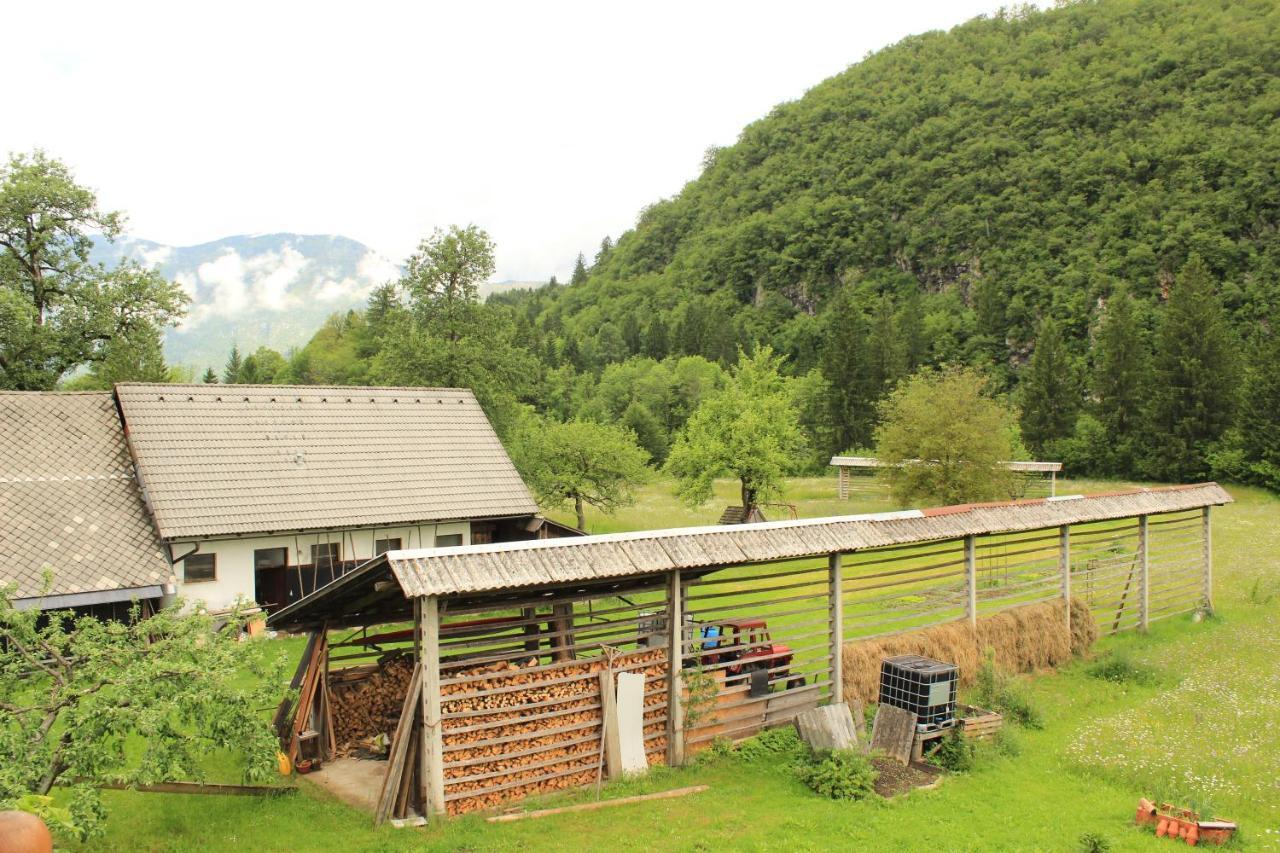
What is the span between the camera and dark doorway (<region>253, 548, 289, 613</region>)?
20812 mm

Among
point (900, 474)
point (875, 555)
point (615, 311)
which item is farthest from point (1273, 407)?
point (615, 311)

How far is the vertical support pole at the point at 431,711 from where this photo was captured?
9914mm

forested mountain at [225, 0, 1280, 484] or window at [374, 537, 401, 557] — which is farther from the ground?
forested mountain at [225, 0, 1280, 484]

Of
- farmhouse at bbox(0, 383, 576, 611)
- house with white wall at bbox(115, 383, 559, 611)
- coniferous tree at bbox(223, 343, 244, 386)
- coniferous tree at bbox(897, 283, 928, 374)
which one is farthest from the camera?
coniferous tree at bbox(223, 343, 244, 386)

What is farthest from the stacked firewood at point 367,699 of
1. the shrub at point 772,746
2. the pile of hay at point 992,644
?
the pile of hay at point 992,644

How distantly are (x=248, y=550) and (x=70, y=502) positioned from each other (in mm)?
3795

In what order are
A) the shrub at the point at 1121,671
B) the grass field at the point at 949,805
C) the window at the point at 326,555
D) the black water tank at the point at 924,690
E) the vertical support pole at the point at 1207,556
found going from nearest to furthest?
the grass field at the point at 949,805, the black water tank at the point at 924,690, the shrub at the point at 1121,671, the vertical support pole at the point at 1207,556, the window at the point at 326,555

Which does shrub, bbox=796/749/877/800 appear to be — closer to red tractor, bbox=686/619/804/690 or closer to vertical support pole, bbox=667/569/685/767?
vertical support pole, bbox=667/569/685/767

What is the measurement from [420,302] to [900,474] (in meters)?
21.2

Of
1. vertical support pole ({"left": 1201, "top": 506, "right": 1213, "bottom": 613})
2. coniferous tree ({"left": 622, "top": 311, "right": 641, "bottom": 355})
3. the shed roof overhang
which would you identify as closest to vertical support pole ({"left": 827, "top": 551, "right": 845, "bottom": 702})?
the shed roof overhang

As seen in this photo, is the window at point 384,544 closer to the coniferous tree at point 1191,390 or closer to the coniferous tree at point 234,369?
the coniferous tree at point 1191,390

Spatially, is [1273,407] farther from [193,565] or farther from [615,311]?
[615,311]

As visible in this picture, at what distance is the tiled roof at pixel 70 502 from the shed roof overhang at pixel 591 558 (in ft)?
26.8

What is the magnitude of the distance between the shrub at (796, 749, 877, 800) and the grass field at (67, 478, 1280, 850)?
22cm
